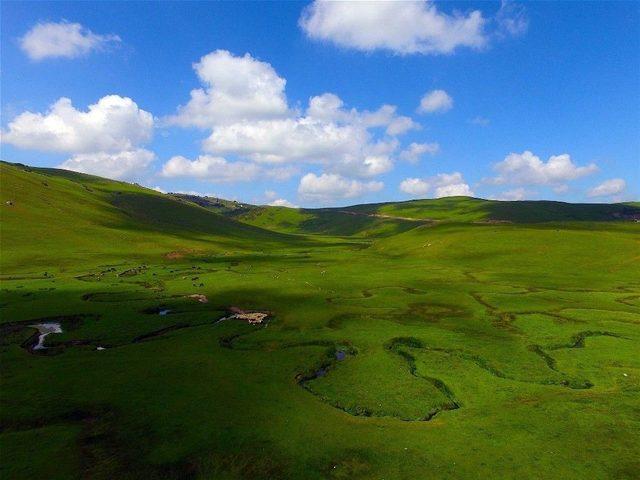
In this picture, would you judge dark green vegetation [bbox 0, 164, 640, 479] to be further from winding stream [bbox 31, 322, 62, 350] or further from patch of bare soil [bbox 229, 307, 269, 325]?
patch of bare soil [bbox 229, 307, 269, 325]

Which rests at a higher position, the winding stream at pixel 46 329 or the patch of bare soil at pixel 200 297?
the patch of bare soil at pixel 200 297

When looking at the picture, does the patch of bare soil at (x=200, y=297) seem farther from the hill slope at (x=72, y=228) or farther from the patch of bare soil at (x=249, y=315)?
the hill slope at (x=72, y=228)

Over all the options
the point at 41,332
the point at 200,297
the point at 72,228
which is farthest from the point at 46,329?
the point at 72,228

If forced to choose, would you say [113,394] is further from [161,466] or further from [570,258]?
→ [570,258]

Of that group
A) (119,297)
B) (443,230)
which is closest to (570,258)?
(443,230)

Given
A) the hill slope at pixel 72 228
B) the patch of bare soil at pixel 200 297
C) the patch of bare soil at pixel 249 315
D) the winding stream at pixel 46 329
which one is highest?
the hill slope at pixel 72 228

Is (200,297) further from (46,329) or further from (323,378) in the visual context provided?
(323,378)

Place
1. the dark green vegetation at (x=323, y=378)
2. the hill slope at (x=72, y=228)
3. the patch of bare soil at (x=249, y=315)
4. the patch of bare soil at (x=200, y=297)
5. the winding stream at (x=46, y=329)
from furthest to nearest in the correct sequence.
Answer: the hill slope at (x=72, y=228)
the patch of bare soil at (x=200, y=297)
the patch of bare soil at (x=249, y=315)
the winding stream at (x=46, y=329)
the dark green vegetation at (x=323, y=378)

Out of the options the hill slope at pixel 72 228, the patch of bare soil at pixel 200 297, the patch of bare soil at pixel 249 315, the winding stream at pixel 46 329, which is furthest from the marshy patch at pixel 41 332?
the hill slope at pixel 72 228

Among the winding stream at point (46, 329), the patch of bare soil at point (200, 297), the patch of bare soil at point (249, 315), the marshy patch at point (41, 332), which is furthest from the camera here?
the patch of bare soil at point (200, 297)
